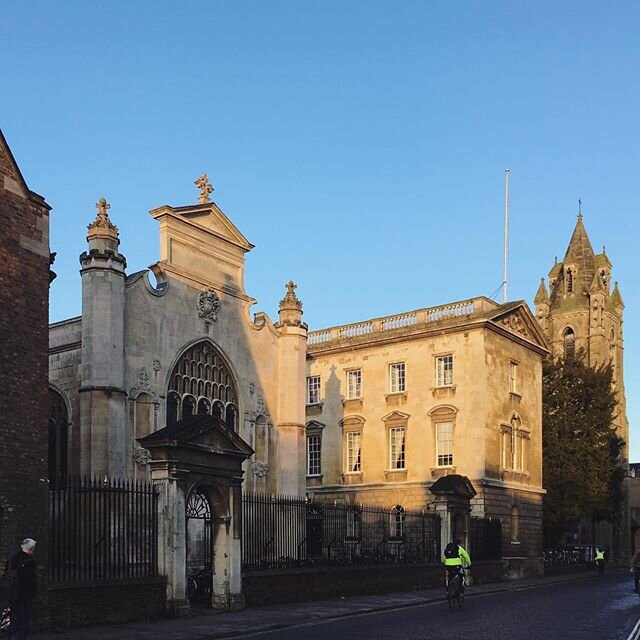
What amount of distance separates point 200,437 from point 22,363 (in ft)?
15.7

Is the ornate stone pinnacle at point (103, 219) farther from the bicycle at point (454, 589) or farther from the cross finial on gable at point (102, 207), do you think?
the bicycle at point (454, 589)

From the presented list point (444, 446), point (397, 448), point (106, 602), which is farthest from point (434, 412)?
point (106, 602)

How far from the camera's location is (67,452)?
2834 centimetres

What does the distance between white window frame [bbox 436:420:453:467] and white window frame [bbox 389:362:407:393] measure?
2690mm

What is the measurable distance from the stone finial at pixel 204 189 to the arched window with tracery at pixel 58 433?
854cm

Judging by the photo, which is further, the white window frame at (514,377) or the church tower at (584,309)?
the church tower at (584,309)

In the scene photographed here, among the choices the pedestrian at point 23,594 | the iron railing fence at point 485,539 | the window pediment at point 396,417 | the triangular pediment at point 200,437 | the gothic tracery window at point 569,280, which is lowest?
the iron railing fence at point 485,539

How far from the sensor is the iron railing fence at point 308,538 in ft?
75.7

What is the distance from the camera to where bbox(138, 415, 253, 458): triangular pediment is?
19.3m

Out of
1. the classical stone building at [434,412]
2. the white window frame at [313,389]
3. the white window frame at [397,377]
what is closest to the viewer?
the classical stone building at [434,412]

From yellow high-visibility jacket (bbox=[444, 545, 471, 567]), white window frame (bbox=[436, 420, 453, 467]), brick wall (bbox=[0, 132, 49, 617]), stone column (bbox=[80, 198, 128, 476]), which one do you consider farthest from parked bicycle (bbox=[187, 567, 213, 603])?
white window frame (bbox=[436, 420, 453, 467])

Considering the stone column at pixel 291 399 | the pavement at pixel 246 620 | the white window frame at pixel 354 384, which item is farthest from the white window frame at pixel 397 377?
the pavement at pixel 246 620

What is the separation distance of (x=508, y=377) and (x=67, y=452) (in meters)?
22.2

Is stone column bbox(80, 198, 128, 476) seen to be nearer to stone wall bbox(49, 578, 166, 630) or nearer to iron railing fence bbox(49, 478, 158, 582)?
iron railing fence bbox(49, 478, 158, 582)
